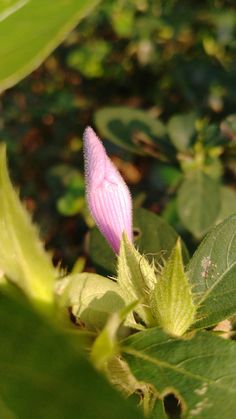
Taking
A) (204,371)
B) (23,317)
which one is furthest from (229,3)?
(23,317)

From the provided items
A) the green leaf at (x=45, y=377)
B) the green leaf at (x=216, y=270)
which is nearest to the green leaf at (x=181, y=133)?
the green leaf at (x=216, y=270)

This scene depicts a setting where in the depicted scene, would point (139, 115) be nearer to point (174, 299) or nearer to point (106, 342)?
point (174, 299)

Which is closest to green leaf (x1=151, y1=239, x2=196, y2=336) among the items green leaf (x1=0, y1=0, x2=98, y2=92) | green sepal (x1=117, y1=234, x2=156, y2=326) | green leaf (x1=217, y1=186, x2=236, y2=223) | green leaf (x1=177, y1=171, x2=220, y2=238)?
green sepal (x1=117, y1=234, x2=156, y2=326)

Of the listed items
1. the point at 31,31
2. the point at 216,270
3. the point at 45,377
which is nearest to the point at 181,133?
the point at 216,270

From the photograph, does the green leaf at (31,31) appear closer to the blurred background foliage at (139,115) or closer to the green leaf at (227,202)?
the blurred background foliage at (139,115)

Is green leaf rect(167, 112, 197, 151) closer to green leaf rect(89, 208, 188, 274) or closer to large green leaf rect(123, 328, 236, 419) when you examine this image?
green leaf rect(89, 208, 188, 274)

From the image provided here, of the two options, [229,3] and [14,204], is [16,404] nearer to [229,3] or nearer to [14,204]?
[14,204]

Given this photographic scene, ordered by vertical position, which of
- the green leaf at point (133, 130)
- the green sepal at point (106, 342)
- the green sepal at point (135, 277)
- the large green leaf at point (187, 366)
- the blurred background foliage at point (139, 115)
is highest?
the green sepal at point (106, 342)
